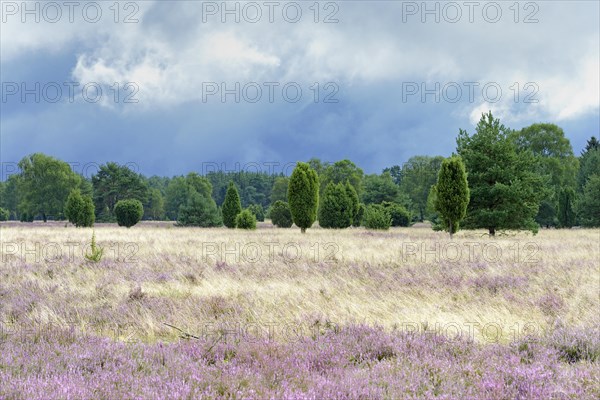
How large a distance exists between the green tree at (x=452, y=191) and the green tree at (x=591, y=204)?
2643 cm

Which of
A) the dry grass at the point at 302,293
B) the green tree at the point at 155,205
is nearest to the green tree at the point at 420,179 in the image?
the green tree at the point at 155,205

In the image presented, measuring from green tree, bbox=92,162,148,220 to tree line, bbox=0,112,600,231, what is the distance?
169mm

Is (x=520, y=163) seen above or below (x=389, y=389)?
above

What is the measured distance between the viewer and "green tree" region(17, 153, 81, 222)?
70.6 meters

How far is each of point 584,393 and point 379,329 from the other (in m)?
2.36

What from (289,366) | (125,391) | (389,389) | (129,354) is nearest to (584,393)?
(389,389)

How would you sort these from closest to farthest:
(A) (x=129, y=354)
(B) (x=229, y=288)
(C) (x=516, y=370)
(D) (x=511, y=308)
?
(C) (x=516, y=370)
(A) (x=129, y=354)
(D) (x=511, y=308)
(B) (x=229, y=288)

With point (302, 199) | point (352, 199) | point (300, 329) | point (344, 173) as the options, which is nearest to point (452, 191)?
point (302, 199)

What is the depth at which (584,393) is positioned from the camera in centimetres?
335

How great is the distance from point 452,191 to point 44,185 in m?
67.1

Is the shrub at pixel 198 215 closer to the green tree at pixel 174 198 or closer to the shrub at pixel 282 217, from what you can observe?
the shrub at pixel 282 217

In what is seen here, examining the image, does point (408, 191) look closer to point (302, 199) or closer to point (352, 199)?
point (352, 199)

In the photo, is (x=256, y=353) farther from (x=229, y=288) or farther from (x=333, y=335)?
(x=229, y=288)

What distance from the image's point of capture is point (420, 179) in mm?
78625
